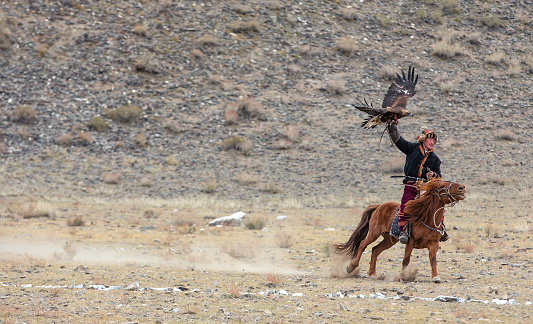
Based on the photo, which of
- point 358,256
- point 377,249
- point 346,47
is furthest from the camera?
point 346,47

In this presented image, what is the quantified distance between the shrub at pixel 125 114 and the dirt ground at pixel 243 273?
936cm

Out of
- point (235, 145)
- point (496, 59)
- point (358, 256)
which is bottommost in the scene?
point (235, 145)

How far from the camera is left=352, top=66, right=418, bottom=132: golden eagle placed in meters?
9.95

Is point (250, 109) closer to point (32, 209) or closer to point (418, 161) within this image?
point (32, 209)

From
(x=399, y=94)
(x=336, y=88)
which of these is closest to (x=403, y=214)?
(x=399, y=94)

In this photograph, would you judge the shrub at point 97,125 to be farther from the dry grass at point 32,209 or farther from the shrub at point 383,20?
the shrub at point 383,20

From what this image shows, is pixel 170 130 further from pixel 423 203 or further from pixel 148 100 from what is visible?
pixel 423 203

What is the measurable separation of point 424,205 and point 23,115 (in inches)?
958

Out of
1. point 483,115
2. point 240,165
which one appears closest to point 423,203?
point 240,165

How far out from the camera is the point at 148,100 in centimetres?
3075

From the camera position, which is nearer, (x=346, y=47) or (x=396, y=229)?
(x=396, y=229)

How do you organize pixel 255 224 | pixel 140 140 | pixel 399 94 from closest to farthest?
pixel 399 94 → pixel 255 224 → pixel 140 140

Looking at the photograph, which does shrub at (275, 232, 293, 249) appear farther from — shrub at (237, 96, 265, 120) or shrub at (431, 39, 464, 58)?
shrub at (431, 39, 464, 58)

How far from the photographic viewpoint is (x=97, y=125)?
96.1ft
